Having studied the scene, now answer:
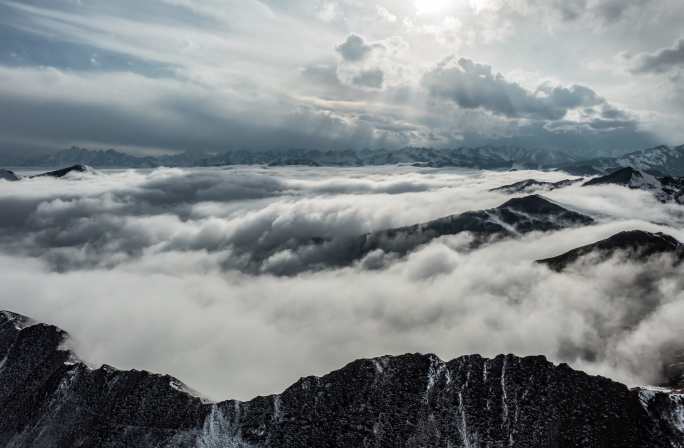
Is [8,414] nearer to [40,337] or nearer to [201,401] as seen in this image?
[40,337]

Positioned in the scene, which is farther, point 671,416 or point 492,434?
point 492,434

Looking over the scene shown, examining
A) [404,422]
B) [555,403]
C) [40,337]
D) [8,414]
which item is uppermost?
[555,403]

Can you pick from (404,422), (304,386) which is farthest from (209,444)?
(404,422)

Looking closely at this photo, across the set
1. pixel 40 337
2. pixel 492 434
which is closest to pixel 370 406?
pixel 492 434

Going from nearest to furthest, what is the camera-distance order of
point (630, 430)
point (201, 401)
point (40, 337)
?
point (630, 430)
point (201, 401)
point (40, 337)

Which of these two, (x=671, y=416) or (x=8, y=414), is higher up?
(x=671, y=416)

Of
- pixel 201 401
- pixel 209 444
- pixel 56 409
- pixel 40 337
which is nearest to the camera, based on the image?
pixel 209 444
